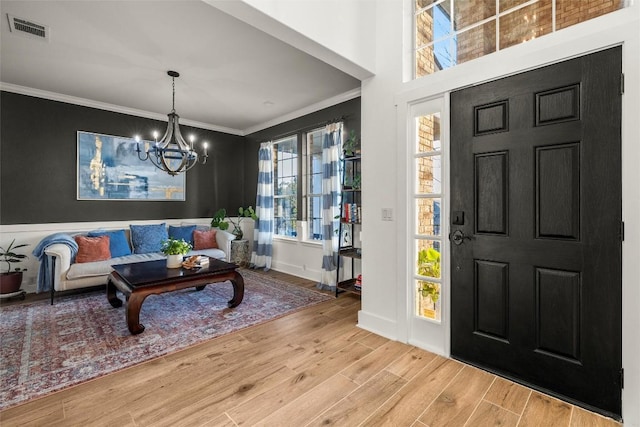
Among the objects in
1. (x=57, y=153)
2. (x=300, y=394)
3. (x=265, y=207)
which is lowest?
(x=300, y=394)

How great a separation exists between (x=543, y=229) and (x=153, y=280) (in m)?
3.27

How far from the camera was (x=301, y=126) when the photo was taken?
16.8 ft

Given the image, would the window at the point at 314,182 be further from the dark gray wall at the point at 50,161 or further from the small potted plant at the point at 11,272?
the small potted plant at the point at 11,272

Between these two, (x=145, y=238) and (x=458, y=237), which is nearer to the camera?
(x=458, y=237)

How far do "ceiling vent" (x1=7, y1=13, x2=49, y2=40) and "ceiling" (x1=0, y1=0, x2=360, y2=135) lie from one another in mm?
49

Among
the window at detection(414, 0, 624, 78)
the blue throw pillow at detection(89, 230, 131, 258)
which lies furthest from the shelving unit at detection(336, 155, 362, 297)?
the blue throw pillow at detection(89, 230, 131, 258)

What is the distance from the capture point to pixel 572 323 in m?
1.86

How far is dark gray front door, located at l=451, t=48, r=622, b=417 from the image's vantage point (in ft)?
5.71

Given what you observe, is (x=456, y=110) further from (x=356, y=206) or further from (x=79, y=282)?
(x=79, y=282)

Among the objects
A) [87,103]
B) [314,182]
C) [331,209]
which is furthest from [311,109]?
[87,103]

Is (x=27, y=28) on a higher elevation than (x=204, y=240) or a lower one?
higher

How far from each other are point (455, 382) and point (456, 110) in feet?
6.51

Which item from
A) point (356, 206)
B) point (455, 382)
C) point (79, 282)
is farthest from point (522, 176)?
point (79, 282)

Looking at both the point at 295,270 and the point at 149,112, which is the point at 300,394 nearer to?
the point at 295,270
